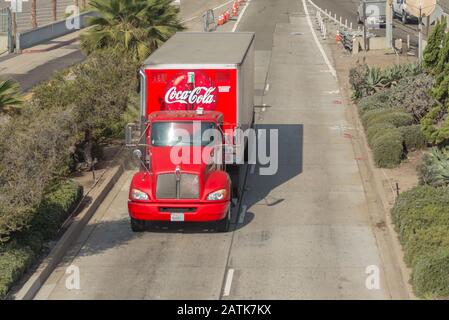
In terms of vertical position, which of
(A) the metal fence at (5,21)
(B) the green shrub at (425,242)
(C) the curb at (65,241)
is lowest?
(C) the curb at (65,241)

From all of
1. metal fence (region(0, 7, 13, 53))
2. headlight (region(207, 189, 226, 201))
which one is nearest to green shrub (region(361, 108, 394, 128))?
headlight (region(207, 189, 226, 201))

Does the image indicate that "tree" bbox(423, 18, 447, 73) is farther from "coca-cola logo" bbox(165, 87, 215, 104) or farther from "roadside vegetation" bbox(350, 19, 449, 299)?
"coca-cola logo" bbox(165, 87, 215, 104)

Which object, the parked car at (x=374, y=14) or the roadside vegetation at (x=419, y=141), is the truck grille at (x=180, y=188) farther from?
the parked car at (x=374, y=14)

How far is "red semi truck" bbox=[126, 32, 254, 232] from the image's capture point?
21250 mm

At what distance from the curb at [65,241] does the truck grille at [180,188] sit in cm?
229

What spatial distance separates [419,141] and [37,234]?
13447mm

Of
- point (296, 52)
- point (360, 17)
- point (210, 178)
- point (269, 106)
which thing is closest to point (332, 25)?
point (360, 17)

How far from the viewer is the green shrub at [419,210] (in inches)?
786

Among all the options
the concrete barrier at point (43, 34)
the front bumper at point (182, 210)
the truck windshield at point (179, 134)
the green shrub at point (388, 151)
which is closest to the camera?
the front bumper at point (182, 210)

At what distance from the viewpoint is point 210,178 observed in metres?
21.7

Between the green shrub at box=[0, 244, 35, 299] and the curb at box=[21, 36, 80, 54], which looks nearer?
the green shrub at box=[0, 244, 35, 299]

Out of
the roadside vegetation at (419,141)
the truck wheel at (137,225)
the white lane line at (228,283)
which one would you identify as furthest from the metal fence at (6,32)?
the white lane line at (228,283)

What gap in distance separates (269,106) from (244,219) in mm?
16194

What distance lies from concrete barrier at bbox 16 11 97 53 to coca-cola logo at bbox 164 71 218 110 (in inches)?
1336
